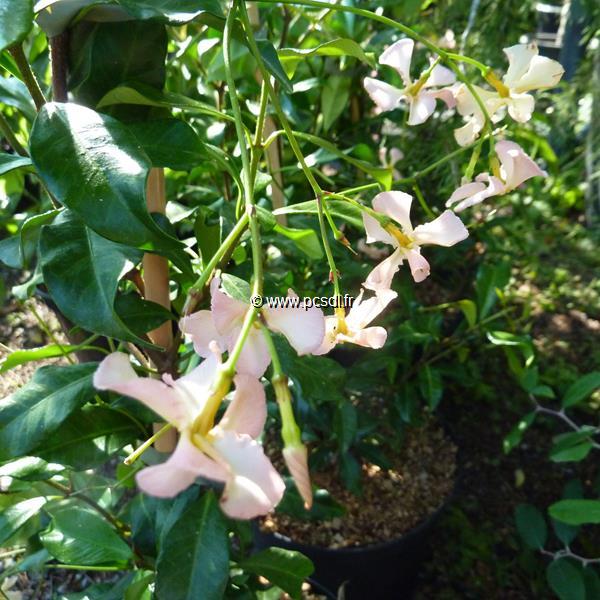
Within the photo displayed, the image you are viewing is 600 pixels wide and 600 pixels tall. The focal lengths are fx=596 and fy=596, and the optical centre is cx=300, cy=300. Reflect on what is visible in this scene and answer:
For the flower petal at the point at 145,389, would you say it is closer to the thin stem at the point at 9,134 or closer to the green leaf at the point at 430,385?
the thin stem at the point at 9,134

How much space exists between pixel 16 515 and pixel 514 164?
0.64 metres

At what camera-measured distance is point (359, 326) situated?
0.44 m

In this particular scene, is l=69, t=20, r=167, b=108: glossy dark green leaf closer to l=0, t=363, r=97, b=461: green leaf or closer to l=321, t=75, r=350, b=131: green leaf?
l=0, t=363, r=97, b=461: green leaf

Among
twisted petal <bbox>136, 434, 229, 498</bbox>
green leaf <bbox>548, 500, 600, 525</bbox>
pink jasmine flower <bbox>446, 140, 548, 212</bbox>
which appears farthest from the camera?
green leaf <bbox>548, 500, 600, 525</bbox>

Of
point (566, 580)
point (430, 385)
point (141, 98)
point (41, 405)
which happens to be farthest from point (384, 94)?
point (566, 580)

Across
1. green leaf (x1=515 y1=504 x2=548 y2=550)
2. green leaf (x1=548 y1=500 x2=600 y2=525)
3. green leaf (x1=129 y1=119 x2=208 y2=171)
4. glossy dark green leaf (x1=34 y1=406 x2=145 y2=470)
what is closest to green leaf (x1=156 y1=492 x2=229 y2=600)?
glossy dark green leaf (x1=34 y1=406 x2=145 y2=470)

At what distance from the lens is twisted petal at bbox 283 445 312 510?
0.30 meters

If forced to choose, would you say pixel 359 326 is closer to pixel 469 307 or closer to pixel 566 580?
pixel 469 307

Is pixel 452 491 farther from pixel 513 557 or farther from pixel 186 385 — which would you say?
pixel 186 385

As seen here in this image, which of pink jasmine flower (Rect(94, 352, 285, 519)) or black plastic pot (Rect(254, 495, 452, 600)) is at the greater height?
pink jasmine flower (Rect(94, 352, 285, 519))

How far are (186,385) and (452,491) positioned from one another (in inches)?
43.0

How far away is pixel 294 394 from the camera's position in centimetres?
94

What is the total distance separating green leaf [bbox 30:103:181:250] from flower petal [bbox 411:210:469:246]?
0.19 meters

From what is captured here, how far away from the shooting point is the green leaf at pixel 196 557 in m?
0.52
